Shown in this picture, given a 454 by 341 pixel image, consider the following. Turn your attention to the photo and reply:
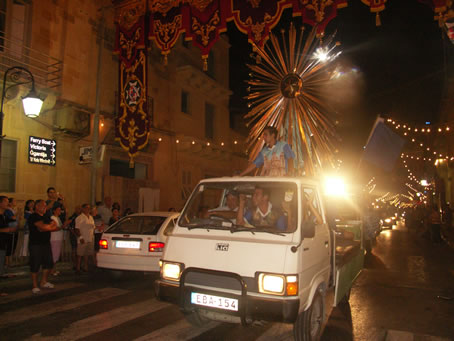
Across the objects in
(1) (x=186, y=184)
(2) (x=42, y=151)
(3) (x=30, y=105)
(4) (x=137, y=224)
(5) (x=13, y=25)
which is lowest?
(4) (x=137, y=224)

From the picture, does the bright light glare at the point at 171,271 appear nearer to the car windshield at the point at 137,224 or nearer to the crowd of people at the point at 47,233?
the car windshield at the point at 137,224

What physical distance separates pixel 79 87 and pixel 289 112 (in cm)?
977

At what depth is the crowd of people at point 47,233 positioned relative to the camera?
23.9 feet

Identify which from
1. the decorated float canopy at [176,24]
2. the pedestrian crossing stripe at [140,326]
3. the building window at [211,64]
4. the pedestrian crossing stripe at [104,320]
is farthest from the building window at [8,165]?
the building window at [211,64]

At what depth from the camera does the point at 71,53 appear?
1400cm

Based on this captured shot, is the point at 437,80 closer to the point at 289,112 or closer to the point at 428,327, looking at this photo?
the point at 289,112

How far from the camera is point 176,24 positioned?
1091 centimetres

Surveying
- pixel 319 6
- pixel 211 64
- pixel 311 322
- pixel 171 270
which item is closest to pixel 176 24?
pixel 319 6

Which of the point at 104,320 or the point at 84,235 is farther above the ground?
the point at 84,235

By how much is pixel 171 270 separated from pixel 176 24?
8.68 metres

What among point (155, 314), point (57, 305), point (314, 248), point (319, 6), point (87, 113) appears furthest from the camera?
point (87, 113)

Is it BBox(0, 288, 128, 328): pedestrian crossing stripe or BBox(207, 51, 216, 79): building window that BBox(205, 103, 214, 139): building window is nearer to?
BBox(207, 51, 216, 79): building window

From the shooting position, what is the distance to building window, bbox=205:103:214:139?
23.1m

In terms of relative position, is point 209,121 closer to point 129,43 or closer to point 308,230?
point 129,43
